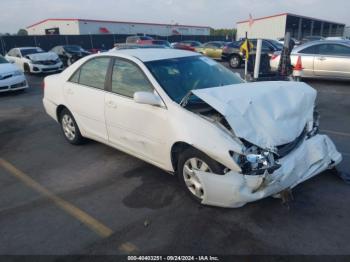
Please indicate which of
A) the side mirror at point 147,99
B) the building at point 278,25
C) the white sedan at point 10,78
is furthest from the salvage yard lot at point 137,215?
the building at point 278,25

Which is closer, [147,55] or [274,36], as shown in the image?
[147,55]

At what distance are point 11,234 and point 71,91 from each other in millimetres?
2566

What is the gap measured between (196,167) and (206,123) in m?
0.51

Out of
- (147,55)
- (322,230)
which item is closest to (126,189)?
(147,55)

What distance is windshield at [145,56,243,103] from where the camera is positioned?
3975mm

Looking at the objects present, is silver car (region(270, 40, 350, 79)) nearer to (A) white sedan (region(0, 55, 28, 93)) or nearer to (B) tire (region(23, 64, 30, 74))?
(A) white sedan (region(0, 55, 28, 93))

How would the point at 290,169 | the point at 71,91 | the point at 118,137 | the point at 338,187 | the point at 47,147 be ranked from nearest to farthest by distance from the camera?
the point at 290,169, the point at 338,187, the point at 118,137, the point at 71,91, the point at 47,147

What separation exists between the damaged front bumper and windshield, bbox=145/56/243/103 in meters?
1.11

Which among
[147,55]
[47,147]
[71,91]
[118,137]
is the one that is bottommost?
[47,147]

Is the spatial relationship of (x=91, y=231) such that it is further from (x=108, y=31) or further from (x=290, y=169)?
(x=108, y=31)

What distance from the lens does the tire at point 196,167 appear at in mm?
3274

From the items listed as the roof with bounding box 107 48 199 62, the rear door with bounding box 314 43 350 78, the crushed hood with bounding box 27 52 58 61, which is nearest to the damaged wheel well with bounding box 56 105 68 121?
the roof with bounding box 107 48 199 62

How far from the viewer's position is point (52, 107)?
5.73m

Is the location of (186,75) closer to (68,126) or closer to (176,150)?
(176,150)
